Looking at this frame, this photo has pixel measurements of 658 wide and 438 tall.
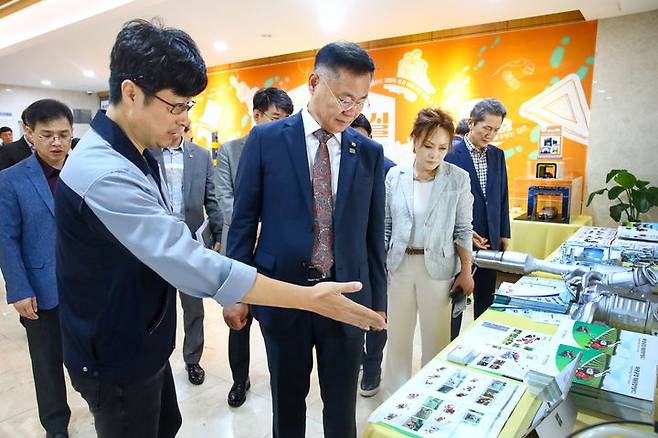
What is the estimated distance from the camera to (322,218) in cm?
137

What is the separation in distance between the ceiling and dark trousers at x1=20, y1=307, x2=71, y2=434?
3508mm

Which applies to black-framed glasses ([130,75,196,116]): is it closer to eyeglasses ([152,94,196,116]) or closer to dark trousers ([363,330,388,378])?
eyeglasses ([152,94,196,116])

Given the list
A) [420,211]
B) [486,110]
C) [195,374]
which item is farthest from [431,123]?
[195,374]

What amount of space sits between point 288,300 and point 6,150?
4364mm

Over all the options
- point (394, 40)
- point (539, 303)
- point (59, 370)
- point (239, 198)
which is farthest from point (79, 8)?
point (539, 303)

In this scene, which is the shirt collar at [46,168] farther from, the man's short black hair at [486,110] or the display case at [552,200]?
the display case at [552,200]

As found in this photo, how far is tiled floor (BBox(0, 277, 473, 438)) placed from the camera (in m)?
2.11

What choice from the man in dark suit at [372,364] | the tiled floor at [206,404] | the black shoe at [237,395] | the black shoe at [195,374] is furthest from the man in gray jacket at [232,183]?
the man in dark suit at [372,364]

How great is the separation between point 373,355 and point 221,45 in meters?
5.17

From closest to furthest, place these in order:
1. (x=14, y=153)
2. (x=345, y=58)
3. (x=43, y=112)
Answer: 1. (x=345, y=58)
2. (x=43, y=112)
3. (x=14, y=153)

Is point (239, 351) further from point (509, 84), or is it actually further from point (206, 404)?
point (509, 84)

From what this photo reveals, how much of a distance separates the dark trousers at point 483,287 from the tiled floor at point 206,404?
555mm

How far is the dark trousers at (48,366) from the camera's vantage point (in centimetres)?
190

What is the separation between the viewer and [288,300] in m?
0.86
